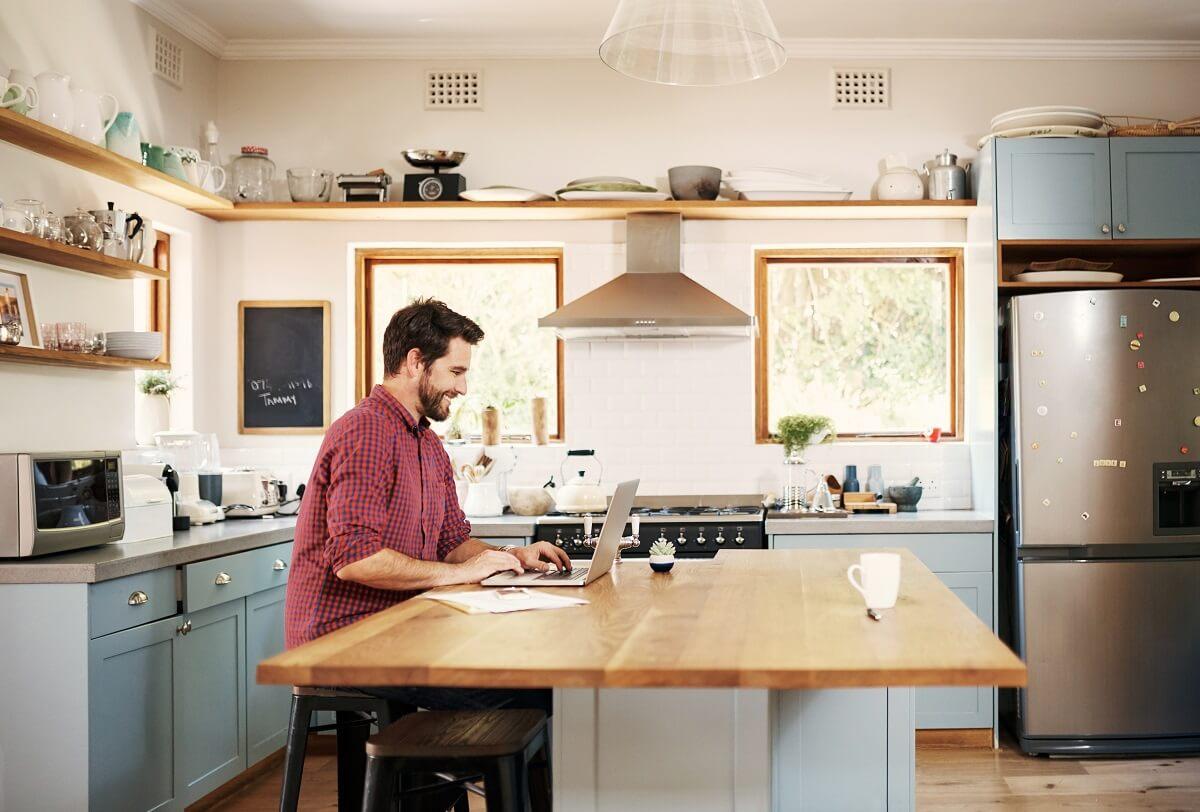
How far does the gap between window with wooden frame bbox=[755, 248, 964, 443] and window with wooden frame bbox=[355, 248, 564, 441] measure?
3.29ft

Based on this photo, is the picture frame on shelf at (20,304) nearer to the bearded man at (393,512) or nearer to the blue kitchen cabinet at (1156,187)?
the bearded man at (393,512)

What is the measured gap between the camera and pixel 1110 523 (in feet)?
14.5

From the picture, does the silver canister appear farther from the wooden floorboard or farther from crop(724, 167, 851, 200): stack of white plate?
the wooden floorboard

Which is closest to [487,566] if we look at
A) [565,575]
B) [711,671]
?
[565,575]

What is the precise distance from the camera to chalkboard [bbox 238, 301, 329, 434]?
517cm

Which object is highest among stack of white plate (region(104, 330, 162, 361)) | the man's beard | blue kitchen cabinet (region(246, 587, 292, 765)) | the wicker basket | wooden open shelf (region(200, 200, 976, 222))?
the wicker basket

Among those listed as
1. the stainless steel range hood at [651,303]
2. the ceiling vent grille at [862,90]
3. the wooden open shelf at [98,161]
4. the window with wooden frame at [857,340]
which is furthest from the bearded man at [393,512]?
the ceiling vent grille at [862,90]

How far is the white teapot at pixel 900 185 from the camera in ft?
16.3

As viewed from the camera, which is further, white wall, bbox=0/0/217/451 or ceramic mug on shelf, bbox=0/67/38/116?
white wall, bbox=0/0/217/451

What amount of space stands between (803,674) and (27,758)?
7.54ft

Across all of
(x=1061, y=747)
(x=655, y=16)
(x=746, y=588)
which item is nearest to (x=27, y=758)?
(x=746, y=588)

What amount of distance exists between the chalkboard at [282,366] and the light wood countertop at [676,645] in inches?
119

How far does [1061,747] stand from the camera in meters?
4.40

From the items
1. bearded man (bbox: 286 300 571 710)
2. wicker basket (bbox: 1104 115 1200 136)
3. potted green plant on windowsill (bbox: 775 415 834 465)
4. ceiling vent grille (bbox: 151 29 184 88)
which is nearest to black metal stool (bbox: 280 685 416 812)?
bearded man (bbox: 286 300 571 710)
